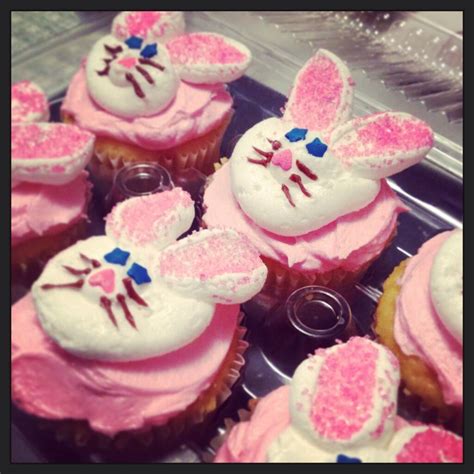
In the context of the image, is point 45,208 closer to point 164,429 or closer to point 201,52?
point 164,429

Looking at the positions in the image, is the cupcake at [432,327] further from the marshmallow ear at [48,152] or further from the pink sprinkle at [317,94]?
the marshmallow ear at [48,152]

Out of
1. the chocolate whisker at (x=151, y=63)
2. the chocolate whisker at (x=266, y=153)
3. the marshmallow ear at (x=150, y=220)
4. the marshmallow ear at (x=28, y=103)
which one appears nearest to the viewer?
the marshmallow ear at (x=150, y=220)

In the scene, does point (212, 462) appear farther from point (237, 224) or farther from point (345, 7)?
point (345, 7)

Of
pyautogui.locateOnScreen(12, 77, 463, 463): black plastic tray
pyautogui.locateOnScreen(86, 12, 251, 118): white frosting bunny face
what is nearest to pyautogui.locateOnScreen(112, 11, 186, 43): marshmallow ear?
pyautogui.locateOnScreen(86, 12, 251, 118): white frosting bunny face

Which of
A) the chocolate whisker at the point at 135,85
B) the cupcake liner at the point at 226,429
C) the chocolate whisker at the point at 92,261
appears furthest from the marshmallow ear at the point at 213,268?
the chocolate whisker at the point at 135,85

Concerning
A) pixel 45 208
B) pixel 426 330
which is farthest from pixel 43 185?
pixel 426 330

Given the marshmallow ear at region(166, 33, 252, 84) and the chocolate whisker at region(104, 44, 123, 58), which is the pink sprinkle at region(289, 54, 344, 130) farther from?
the chocolate whisker at region(104, 44, 123, 58)
